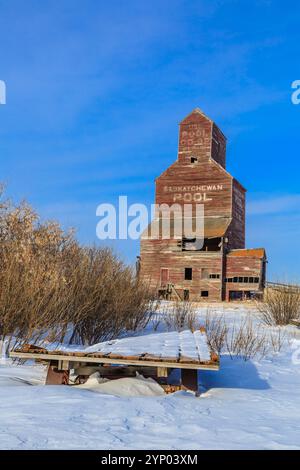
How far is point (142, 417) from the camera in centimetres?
455

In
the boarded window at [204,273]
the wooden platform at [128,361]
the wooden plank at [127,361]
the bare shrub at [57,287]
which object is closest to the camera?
the wooden plank at [127,361]

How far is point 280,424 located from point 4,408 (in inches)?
104

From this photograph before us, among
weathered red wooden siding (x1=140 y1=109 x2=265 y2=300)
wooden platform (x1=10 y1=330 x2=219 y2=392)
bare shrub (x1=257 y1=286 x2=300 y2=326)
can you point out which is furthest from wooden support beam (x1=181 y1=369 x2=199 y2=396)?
weathered red wooden siding (x1=140 y1=109 x2=265 y2=300)

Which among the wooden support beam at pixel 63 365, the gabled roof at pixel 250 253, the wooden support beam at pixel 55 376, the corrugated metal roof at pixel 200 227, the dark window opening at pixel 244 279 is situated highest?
the corrugated metal roof at pixel 200 227

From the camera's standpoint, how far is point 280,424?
468 cm

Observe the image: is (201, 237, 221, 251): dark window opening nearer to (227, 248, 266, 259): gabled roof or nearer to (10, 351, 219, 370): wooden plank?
(227, 248, 266, 259): gabled roof

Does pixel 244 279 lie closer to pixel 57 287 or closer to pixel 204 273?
pixel 204 273

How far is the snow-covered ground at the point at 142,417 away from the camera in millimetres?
3756

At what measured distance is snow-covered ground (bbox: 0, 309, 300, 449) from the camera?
376 cm

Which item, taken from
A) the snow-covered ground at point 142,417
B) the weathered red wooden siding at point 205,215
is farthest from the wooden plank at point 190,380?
the weathered red wooden siding at point 205,215

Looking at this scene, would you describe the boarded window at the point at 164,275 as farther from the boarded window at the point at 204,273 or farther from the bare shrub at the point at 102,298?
the bare shrub at the point at 102,298

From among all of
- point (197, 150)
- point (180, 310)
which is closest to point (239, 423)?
point (180, 310)
